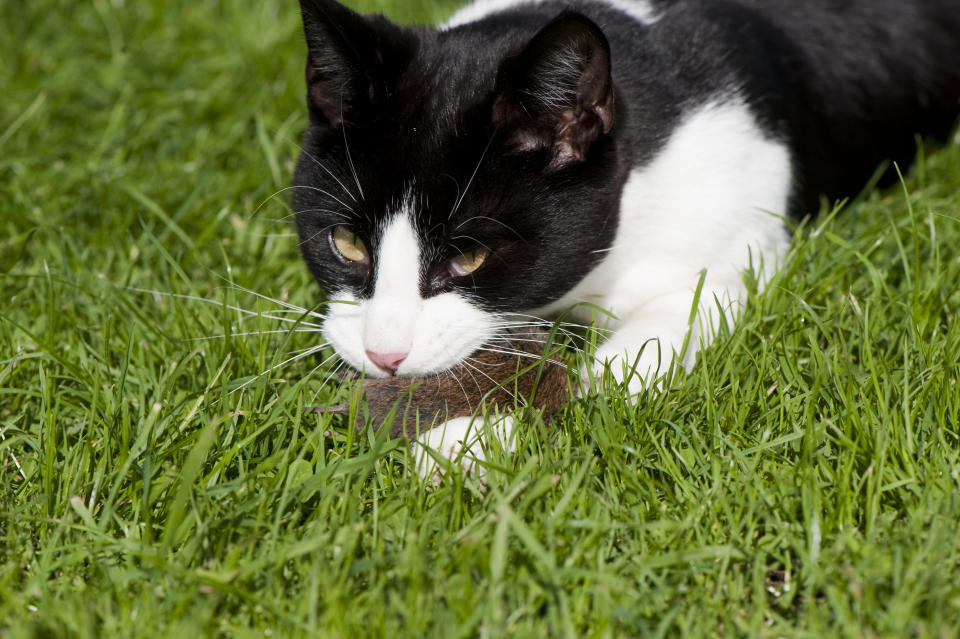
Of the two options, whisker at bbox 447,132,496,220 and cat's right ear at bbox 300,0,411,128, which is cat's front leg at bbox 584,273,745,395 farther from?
cat's right ear at bbox 300,0,411,128

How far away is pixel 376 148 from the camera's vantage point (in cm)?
189

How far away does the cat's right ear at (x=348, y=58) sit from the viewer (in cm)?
181

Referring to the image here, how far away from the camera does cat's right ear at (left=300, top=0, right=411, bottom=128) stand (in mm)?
1813

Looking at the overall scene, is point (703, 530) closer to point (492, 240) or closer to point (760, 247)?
point (492, 240)

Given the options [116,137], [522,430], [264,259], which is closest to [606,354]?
[522,430]

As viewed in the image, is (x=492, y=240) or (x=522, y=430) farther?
(x=492, y=240)

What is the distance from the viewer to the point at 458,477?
1579 mm

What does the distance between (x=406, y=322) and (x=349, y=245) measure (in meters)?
0.27

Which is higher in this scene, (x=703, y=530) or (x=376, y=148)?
(x=376, y=148)

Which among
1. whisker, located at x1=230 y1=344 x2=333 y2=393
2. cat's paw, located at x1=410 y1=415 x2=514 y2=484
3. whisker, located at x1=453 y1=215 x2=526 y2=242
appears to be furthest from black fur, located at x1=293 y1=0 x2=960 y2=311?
cat's paw, located at x1=410 y1=415 x2=514 y2=484

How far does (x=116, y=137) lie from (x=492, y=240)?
5.67ft

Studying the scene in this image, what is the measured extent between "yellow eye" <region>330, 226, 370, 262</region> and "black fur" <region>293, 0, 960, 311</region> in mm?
22

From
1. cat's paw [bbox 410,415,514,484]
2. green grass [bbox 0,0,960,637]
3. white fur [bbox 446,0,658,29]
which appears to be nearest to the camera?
green grass [bbox 0,0,960,637]

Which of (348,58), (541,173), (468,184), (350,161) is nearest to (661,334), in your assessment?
(541,173)
